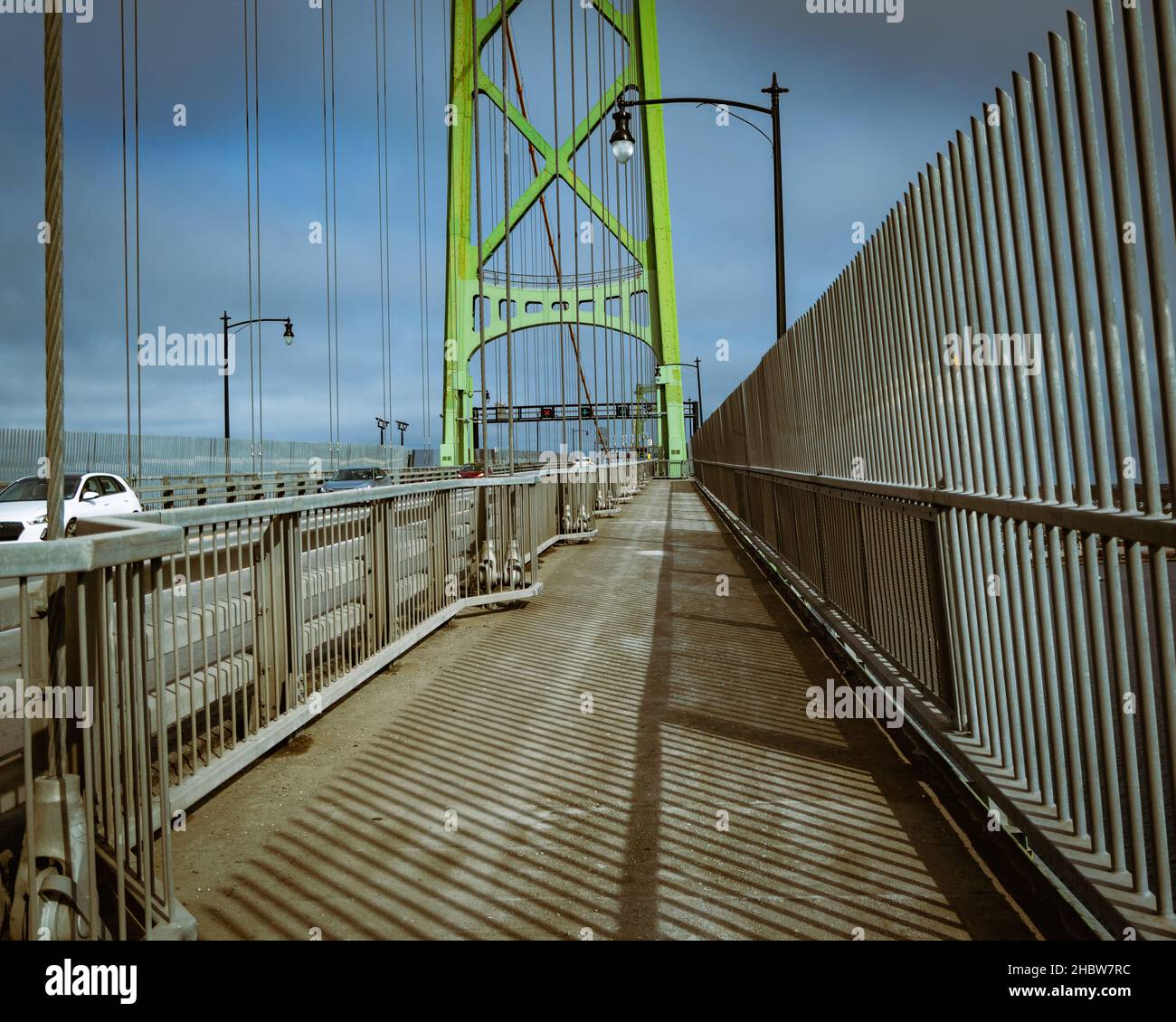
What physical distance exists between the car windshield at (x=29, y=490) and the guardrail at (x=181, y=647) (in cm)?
851

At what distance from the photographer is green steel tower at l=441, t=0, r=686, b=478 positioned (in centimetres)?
4469

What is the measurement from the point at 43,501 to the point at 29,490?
138 cm

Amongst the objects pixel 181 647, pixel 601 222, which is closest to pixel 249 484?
pixel 181 647

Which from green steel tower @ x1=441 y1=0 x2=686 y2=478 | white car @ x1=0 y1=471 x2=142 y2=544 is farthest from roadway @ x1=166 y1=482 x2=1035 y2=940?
green steel tower @ x1=441 y1=0 x2=686 y2=478

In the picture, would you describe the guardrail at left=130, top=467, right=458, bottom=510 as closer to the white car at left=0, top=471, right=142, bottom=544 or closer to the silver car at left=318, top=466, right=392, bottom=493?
the silver car at left=318, top=466, right=392, bottom=493

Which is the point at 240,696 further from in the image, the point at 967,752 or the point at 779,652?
the point at 779,652

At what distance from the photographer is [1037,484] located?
2.70 m

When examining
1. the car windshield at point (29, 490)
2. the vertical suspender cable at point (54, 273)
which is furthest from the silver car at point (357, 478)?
the vertical suspender cable at point (54, 273)

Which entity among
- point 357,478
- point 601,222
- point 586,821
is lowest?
point 586,821

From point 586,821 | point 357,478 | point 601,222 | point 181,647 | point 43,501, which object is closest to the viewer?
point 586,821

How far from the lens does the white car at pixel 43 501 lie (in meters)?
11.3

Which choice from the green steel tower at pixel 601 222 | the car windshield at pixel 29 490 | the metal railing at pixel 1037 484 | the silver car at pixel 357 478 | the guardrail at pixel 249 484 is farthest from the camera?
the green steel tower at pixel 601 222

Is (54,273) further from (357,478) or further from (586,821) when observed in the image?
(357,478)

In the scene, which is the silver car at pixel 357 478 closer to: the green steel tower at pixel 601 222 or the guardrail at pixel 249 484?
the guardrail at pixel 249 484
